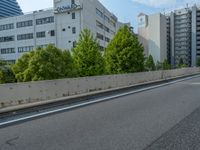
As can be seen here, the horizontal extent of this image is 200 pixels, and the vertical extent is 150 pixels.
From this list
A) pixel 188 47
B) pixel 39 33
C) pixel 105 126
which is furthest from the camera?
pixel 188 47

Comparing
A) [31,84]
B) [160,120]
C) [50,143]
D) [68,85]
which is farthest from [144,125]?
[68,85]

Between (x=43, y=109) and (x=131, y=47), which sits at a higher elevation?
(x=131, y=47)

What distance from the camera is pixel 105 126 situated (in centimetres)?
733

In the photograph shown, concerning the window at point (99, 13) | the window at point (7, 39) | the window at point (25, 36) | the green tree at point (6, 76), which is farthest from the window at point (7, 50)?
the green tree at point (6, 76)

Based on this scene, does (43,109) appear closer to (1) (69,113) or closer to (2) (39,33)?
(1) (69,113)

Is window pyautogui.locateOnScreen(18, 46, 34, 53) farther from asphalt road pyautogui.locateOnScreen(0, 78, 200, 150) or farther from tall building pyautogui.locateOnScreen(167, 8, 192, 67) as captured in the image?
tall building pyautogui.locateOnScreen(167, 8, 192, 67)

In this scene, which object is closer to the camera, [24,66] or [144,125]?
[144,125]

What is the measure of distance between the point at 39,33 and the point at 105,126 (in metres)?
65.0

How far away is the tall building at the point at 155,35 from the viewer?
134m

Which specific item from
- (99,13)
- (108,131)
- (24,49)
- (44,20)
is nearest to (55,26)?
(44,20)

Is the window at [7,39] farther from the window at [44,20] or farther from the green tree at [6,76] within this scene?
the green tree at [6,76]

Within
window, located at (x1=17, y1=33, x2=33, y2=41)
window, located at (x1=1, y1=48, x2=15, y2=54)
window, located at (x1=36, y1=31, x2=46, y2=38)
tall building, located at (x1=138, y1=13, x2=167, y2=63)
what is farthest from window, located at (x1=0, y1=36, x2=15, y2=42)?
tall building, located at (x1=138, y1=13, x2=167, y2=63)

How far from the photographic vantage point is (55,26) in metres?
66.9

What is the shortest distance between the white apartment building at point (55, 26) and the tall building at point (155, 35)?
191ft
